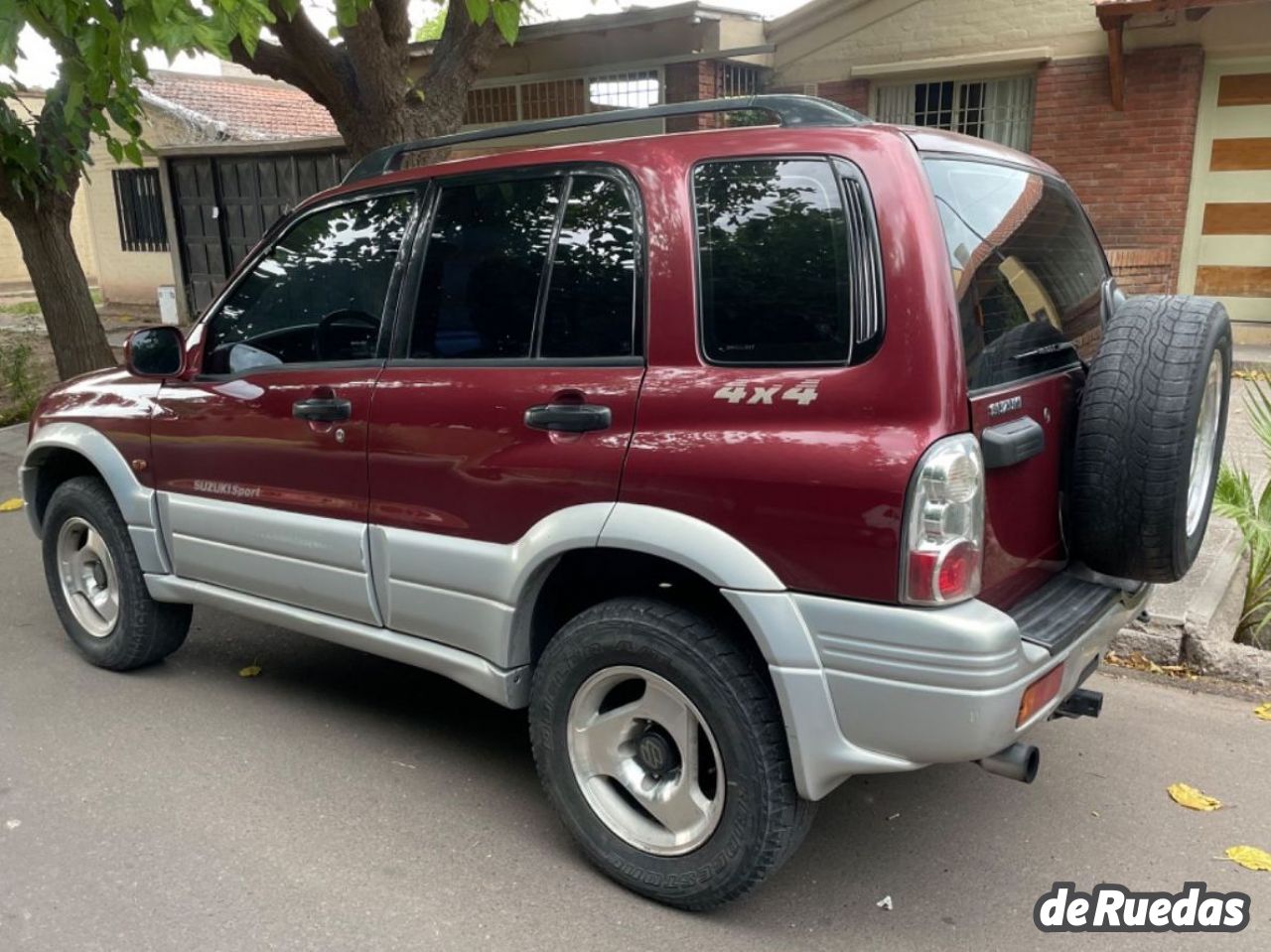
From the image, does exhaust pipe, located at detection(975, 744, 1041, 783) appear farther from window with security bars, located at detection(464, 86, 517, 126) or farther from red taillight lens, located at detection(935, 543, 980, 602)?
window with security bars, located at detection(464, 86, 517, 126)

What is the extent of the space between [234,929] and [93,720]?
1665mm

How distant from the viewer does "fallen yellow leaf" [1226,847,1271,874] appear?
9.94ft

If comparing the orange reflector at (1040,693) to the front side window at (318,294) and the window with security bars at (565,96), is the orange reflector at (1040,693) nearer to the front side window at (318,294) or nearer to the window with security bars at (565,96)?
the front side window at (318,294)

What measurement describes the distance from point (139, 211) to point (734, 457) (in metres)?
19.4

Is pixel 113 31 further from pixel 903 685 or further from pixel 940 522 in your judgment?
pixel 903 685

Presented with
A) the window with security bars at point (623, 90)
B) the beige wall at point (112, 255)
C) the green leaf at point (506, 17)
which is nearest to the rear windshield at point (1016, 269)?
the green leaf at point (506, 17)

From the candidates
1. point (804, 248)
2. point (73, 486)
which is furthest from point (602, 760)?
point (73, 486)

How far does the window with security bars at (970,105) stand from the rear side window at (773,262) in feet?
27.6

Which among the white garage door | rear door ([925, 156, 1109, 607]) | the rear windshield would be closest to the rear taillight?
rear door ([925, 156, 1109, 607])

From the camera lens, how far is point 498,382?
3.09m

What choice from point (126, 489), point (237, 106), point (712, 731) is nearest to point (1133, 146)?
point (712, 731)

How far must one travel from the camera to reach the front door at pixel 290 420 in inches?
138

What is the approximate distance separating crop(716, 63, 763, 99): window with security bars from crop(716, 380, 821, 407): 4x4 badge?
988cm

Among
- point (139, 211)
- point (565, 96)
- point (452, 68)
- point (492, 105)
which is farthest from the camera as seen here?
point (139, 211)
